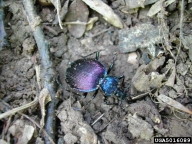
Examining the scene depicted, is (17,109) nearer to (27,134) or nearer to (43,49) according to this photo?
(27,134)

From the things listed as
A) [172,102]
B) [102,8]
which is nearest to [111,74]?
[102,8]

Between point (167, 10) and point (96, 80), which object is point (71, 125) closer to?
point (96, 80)

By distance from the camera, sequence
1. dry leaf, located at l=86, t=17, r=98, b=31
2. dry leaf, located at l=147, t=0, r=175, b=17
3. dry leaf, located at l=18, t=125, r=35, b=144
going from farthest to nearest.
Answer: dry leaf, located at l=86, t=17, r=98, b=31 → dry leaf, located at l=147, t=0, r=175, b=17 → dry leaf, located at l=18, t=125, r=35, b=144

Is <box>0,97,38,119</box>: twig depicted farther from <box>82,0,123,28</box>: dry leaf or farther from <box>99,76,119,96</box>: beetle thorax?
<box>82,0,123,28</box>: dry leaf

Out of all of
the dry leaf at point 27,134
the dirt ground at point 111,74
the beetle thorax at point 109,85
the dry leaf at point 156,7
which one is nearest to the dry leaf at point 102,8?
the dirt ground at point 111,74

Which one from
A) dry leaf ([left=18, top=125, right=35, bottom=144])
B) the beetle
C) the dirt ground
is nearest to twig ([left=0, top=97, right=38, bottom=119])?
the dirt ground

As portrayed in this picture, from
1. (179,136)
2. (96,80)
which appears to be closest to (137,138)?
(179,136)

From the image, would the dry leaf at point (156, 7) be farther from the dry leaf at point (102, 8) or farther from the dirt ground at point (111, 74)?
the dry leaf at point (102, 8)

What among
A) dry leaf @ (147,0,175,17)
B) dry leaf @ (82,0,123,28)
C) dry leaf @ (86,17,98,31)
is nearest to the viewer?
dry leaf @ (147,0,175,17)
